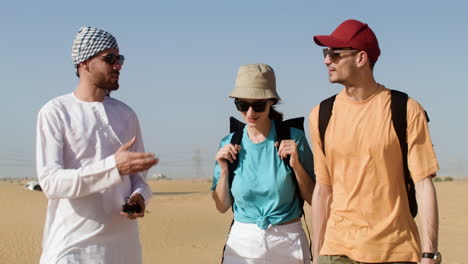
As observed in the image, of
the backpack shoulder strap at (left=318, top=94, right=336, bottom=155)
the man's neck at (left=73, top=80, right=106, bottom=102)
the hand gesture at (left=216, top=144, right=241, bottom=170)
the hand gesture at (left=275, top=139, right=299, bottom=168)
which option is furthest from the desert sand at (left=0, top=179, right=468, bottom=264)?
the man's neck at (left=73, top=80, right=106, bottom=102)

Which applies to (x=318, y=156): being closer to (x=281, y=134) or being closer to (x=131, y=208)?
(x=281, y=134)

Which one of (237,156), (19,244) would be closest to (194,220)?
(19,244)

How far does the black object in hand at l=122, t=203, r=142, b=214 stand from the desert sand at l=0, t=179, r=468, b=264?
11.0 m

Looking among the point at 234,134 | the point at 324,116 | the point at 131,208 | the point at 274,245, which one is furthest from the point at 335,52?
the point at 131,208

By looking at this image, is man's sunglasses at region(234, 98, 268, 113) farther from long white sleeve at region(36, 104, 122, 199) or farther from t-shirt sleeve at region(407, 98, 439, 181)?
long white sleeve at region(36, 104, 122, 199)

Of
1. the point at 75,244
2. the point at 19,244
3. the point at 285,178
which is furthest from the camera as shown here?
the point at 19,244

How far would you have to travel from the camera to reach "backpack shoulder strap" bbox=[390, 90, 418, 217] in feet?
14.6

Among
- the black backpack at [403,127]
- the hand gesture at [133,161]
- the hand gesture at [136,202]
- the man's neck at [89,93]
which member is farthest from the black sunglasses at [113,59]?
the black backpack at [403,127]

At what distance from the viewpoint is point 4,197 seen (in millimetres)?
27875

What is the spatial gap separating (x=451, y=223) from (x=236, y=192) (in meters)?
18.7

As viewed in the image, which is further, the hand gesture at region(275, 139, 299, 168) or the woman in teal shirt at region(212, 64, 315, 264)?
the woman in teal shirt at region(212, 64, 315, 264)

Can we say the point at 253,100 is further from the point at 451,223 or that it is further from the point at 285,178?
the point at 451,223

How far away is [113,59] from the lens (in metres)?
4.71

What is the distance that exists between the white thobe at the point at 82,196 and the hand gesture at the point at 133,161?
20 cm
